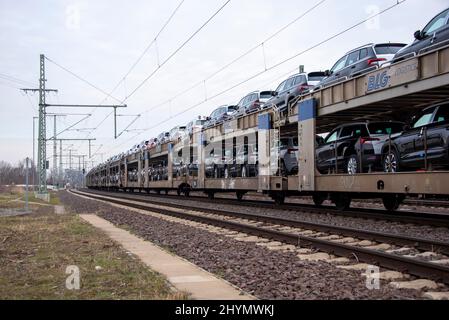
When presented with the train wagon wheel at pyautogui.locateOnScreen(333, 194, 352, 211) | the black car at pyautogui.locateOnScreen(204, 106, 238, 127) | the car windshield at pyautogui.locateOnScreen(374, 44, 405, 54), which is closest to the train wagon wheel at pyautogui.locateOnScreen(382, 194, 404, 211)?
the train wagon wheel at pyautogui.locateOnScreen(333, 194, 352, 211)

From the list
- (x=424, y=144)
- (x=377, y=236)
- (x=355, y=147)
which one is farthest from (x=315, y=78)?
(x=377, y=236)

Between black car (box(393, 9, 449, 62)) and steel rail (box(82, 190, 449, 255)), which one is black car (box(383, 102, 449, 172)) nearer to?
black car (box(393, 9, 449, 62))

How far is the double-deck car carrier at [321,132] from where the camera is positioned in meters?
12.2

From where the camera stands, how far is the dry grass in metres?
6.29

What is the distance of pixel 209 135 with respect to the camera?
29188 mm

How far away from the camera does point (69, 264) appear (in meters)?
8.46

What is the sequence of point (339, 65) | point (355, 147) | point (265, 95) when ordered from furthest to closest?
point (265, 95) < point (339, 65) < point (355, 147)

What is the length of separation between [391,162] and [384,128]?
2451mm

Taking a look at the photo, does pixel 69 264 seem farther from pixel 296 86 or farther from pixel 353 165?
pixel 296 86
